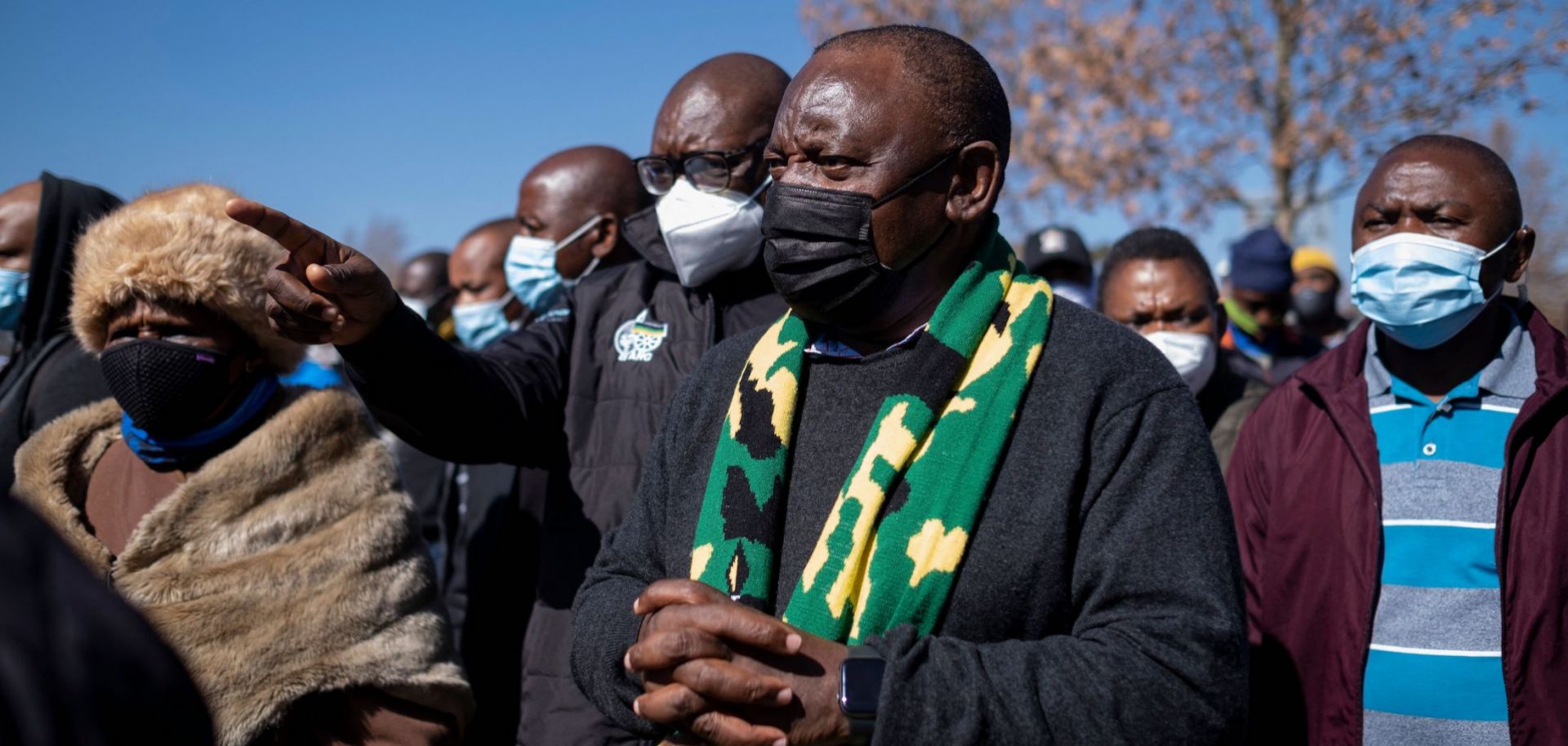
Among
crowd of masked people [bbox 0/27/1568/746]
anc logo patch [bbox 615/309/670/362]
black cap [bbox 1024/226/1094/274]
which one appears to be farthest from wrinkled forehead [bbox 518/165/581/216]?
black cap [bbox 1024/226/1094/274]

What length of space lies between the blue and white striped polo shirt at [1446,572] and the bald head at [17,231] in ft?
14.5

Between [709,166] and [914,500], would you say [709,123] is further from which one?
[914,500]

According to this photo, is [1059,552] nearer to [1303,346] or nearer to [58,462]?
[58,462]

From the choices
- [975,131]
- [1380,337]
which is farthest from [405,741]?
[1380,337]

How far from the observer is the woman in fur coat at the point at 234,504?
2738 mm

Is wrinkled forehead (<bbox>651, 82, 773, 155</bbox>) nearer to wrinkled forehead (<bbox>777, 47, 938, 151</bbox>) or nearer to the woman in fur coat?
the woman in fur coat

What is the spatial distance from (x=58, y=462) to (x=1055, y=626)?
95.6 inches

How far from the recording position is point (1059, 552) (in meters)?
1.97

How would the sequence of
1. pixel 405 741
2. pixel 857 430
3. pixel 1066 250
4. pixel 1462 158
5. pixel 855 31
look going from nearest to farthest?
pixel 857 430 → pixel 855 31 → pixel 405 741 → pixel 1462 158 → pixel 1066 250

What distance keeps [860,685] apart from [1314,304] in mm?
7238

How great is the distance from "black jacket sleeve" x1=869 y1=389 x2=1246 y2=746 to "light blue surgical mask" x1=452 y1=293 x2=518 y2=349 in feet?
16.1

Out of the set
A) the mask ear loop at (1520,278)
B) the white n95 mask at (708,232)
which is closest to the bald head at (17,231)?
the white n95 mask at (708,232)

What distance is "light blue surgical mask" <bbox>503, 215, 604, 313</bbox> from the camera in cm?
520

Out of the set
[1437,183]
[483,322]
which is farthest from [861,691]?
[483,322]
